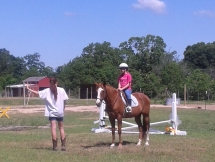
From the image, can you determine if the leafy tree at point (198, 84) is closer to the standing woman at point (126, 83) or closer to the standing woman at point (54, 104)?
the standing woman at point (126, 83)

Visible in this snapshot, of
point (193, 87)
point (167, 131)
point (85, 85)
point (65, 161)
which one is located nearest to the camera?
point (65, 161)

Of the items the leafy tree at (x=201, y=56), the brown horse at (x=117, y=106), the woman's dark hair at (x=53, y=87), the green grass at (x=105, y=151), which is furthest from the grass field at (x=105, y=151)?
the leafy tree at (x=201, y=56)

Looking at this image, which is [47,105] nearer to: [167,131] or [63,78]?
[167,131]

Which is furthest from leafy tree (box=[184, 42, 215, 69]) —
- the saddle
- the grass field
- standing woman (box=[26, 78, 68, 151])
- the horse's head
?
standing woman (box=[26, 78, 68, 151])

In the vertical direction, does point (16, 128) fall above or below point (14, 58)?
below

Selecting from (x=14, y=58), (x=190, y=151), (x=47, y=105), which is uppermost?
(x=14, y=58)

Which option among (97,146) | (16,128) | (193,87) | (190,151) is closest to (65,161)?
(97,146)

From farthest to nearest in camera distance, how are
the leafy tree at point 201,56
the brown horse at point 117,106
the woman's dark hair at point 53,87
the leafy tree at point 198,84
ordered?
the leafy tree at point 201,56 → the leafy tree at point 198,84 → the brown horse at point 117,106 → the woman's dark hair at point 53,87

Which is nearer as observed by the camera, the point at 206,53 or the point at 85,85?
the point at 85,85

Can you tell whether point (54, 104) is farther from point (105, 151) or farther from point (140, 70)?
point (140, 70)

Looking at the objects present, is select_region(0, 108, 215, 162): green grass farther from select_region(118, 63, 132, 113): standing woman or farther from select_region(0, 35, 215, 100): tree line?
select_region(0, 35, 215, 100): tree line

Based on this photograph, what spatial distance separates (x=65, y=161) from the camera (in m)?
10.7

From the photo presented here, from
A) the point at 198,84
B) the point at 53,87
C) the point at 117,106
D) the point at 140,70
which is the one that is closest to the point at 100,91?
the point at 117,106

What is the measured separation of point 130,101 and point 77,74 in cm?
7974
